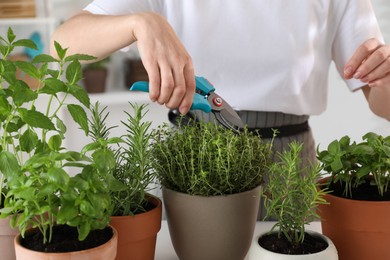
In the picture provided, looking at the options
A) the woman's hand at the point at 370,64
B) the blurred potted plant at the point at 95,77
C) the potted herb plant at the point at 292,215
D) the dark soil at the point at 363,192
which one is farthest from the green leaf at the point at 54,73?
the blurred potted plant at the point at 95,77

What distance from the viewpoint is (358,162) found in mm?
904

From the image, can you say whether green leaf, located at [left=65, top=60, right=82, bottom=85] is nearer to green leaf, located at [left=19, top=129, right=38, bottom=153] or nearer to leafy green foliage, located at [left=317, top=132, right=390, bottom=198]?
green leaf, located at [left=19, top=129, right=38, bottom=153]

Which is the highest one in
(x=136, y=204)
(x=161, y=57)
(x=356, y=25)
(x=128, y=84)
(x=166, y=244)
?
(x=356, y=25)

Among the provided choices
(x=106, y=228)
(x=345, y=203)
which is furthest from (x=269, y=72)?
(x=106, y=228)

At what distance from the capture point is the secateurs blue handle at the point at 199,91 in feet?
3.14

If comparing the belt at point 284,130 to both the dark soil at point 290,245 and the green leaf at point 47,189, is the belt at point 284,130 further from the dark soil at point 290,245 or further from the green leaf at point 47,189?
the green leaf at point 47,189

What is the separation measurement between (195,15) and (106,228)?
88cm

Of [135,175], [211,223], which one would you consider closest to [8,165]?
[135,175]

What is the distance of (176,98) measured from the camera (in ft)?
3.10

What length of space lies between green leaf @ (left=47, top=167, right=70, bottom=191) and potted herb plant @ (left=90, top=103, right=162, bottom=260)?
126 mm

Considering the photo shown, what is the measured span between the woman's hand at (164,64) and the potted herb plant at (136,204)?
8 cm

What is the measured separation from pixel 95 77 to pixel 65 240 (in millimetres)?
2979

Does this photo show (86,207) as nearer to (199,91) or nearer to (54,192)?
(54,192)

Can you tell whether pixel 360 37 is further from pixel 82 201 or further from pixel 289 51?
pixel 82 201
